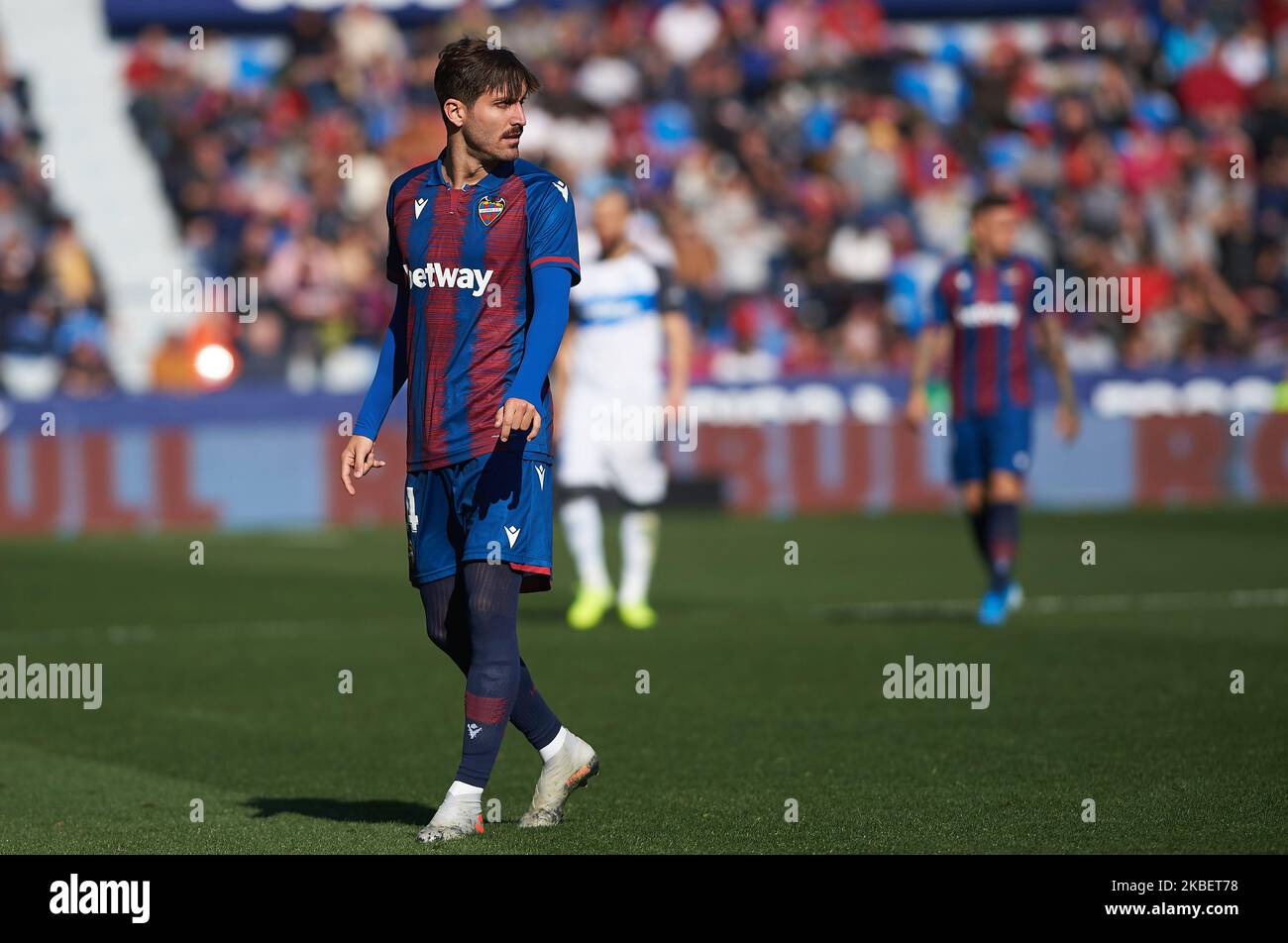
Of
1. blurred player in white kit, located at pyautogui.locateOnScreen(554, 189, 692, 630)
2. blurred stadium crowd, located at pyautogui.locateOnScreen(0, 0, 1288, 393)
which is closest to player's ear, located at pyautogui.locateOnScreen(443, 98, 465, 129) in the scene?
blurred player in white kit, located at pyautogui.locateOnScreen(554, 189, 692, 630)

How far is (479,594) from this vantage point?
21.5 ft

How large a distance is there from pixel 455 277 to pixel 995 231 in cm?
690

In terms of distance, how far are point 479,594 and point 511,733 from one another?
2.81m

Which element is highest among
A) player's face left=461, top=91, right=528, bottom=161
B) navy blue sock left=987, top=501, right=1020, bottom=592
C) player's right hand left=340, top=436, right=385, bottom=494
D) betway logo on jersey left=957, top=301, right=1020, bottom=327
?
betway logo on jersey left=957, top=301, right=1020, bottom=327

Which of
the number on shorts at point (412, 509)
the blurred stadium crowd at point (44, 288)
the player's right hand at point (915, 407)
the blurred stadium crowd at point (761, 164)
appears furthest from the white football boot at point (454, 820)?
the blurred stadium crowd at point (761, 164)

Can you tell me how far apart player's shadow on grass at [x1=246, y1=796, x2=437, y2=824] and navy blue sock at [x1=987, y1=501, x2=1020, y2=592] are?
241 inches

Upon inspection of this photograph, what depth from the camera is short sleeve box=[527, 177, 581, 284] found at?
6.57 metres

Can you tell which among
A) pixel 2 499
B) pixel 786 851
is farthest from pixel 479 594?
pixel 2 499

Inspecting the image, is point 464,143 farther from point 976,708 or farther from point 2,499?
point 2,499

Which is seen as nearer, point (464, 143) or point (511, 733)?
point (464, 143)

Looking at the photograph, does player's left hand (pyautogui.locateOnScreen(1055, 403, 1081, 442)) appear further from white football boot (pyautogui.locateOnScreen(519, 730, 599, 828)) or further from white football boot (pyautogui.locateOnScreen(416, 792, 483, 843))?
white football boot (pyautogui.locateOnScreen(416, 792, 483, 843))

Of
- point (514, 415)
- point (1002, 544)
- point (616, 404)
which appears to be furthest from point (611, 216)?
point (514, 415)

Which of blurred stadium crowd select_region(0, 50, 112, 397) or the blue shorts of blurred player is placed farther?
blurred stadium crowd select_region(0, 50, 112, 397)

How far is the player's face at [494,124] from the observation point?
6.52 m
